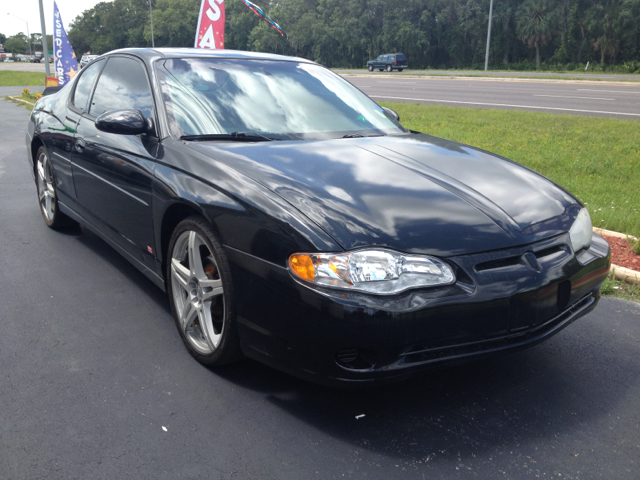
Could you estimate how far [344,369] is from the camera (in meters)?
2.32

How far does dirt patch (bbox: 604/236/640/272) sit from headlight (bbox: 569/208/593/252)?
1.79 meters

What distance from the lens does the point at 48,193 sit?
5.35 metres

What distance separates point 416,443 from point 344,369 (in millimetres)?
437

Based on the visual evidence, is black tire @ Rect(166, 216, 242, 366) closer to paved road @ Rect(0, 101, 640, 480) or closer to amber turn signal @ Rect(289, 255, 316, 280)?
paved road @ Rect(0, 101, 640, 480)

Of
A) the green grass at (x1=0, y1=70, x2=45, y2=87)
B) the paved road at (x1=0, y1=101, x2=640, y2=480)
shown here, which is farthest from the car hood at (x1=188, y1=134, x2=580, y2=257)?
the green grass at (x1=0, y1=70, x2=45, y2=87)

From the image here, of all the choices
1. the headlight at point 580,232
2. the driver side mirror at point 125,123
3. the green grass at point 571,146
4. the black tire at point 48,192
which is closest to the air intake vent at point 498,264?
the headlight at point 580,232

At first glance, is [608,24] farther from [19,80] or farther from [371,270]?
[371,270]

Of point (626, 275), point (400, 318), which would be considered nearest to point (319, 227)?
point (400, 318)

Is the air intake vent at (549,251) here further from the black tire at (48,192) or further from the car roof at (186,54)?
the black tire at (48,192)

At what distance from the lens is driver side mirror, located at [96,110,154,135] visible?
3291mm

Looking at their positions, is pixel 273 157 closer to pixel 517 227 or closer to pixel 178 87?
pixel 178 87

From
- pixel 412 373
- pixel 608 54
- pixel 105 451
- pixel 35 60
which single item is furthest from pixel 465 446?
pixel 35 60

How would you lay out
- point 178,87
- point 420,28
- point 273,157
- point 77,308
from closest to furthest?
point 273,157 < point 178,87 < point 77,308 < point 420,28

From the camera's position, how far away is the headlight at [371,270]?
2268 millimetres
